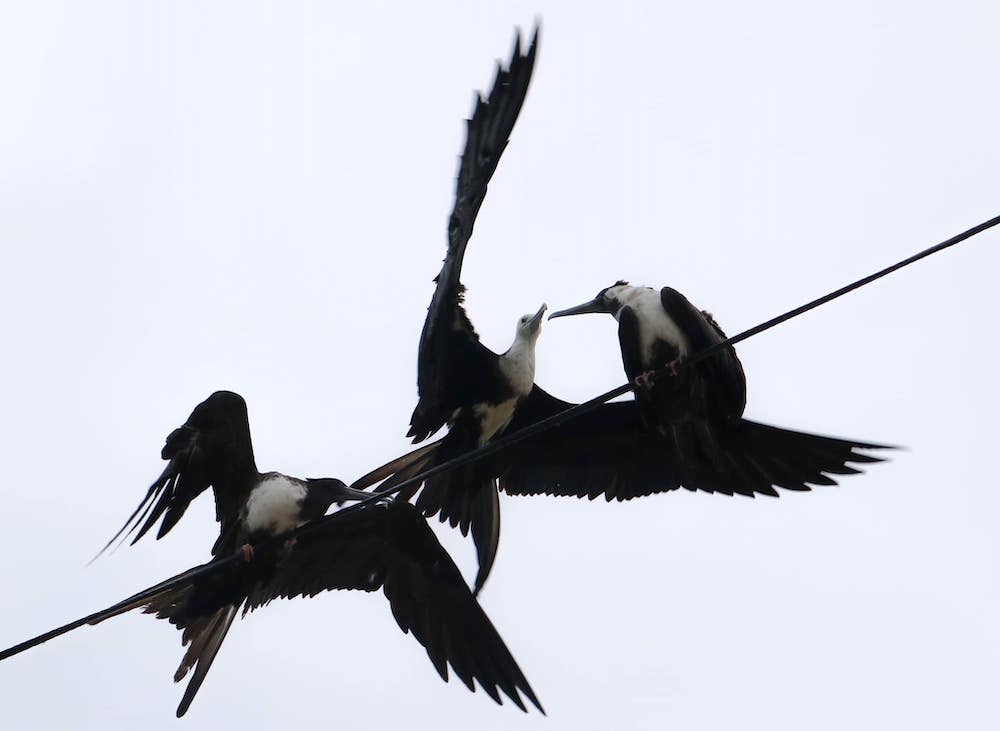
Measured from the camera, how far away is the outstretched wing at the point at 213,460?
6.24 meters

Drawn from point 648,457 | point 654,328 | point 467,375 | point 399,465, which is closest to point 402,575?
→ point 399,465

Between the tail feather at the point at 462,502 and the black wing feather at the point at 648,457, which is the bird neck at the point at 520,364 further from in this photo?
the tail feather at the point at 462,502

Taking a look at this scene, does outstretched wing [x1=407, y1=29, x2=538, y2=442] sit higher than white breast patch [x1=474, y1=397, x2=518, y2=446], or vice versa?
outstretched wing [x1=407, y1=29, x2=538, y2=442]

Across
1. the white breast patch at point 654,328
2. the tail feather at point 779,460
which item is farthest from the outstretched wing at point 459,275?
the tail feather at point 779,460

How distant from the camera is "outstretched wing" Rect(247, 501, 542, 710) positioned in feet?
22.2

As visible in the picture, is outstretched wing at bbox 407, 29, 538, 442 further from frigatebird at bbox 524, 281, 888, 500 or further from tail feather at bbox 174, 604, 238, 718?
tail feather at bbox 174, 604, 238, 718

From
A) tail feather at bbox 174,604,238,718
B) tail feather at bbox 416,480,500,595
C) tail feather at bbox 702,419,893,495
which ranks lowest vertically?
tail feather at bbox 702,419,893,495

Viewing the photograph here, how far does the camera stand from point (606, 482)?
7.40m

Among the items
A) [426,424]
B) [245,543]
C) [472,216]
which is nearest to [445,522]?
[426,424]

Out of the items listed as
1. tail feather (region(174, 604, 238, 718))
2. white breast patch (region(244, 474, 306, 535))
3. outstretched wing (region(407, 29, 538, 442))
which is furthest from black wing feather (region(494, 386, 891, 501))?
tail feather (region(174, 604, 238, 718))

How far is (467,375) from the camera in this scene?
694cm

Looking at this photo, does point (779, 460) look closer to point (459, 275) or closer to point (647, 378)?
point (647, 378)

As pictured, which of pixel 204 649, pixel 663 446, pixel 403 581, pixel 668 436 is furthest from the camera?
pixel 663 446

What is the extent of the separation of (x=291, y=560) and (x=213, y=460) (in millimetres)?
698
